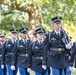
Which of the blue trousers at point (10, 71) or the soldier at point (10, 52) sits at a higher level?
the soldier at point (10, 52)

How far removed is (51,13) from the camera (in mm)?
24547

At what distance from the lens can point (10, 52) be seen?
1037 centimetres

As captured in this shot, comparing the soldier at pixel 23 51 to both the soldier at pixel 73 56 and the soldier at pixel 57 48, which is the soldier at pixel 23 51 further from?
the soldier at pixel 73 56

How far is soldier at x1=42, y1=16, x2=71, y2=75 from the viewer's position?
26.4 feet

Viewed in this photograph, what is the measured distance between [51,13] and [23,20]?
3.18m

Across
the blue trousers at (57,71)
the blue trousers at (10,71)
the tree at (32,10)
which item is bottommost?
the blue trousers at (10,71)

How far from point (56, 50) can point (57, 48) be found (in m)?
0.05

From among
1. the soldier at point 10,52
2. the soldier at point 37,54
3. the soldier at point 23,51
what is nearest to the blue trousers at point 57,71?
the soldier at point 37,54

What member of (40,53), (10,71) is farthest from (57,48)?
(10,71)

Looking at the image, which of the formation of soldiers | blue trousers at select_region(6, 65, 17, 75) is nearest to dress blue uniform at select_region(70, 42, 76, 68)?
the formation of soldiers

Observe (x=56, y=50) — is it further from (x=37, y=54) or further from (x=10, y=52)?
(x=10, y=52)

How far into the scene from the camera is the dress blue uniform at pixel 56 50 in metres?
8.07

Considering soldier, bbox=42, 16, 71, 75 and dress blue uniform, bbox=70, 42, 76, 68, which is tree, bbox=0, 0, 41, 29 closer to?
soldier, bbox=42, 16, 71, 75

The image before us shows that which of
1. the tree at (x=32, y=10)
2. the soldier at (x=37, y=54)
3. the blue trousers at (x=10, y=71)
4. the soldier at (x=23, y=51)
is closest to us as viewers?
the soldier at (x=37, y=54)
